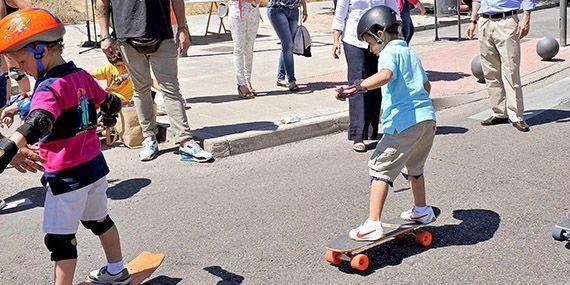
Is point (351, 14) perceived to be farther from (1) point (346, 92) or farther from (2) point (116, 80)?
(1) point (346, 92)

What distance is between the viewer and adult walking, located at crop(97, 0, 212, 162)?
23.3ft

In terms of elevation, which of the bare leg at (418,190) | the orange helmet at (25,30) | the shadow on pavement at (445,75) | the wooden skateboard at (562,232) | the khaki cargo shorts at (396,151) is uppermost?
the orange helmet at (25,30)

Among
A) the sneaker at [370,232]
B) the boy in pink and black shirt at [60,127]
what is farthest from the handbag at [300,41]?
the boy in pink and black shirt at [60,127]

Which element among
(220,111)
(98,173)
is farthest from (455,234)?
(220,111)

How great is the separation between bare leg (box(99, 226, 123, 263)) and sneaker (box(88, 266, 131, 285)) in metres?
0.09

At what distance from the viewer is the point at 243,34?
948cm

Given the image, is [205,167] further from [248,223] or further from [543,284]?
[543,284]

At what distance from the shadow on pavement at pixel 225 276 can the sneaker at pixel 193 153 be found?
256 cm

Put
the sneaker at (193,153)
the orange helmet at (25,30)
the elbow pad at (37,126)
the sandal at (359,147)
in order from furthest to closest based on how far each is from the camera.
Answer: the sandal at (359,147)
the sneaker at (193,153)
the orange helmet at (25,30)
the elbow pad at (37,126)

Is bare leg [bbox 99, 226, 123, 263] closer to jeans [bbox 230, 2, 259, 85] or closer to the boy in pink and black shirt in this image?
the boy in pink and black shirt

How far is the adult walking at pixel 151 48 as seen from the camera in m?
7.11

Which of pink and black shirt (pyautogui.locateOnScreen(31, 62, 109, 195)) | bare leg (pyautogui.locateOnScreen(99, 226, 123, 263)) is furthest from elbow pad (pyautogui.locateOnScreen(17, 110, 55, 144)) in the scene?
bare leg (pyautogui.locateOnScreen(99, 226, 123, 263))

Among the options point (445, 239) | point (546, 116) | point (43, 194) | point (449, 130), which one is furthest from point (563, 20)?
point (43, 194)

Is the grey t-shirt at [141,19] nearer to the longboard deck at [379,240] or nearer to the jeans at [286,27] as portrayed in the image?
the jeans at [286,27]
